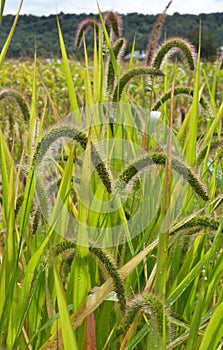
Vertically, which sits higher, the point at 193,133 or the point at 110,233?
the point at 193,133

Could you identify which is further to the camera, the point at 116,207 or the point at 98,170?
the point at 116,207

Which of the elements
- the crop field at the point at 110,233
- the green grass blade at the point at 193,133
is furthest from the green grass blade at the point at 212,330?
the green grass blade at the point at 193,133

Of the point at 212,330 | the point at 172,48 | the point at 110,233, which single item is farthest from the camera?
the point at 172,48

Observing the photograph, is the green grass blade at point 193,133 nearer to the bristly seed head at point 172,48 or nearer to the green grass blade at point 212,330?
the bristly seed head at point 172,48

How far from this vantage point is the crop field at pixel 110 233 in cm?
96

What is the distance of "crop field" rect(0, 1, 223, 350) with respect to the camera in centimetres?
96

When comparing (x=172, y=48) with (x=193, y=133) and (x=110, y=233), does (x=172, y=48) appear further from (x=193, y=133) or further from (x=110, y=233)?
(x=110, y=233)

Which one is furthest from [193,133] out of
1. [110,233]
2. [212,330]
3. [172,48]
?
[212,330]

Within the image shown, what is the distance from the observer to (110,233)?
1.35 m

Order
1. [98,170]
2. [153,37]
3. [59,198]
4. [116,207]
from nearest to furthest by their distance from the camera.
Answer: [98,170], [59,198], [116,207], [153,37]

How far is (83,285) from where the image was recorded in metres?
1.20

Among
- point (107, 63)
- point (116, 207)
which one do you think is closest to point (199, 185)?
point (116, 207)

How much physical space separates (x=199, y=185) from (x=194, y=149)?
0.60m

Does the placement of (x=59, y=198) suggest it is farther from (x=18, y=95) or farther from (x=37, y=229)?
(x=18, y=95)
